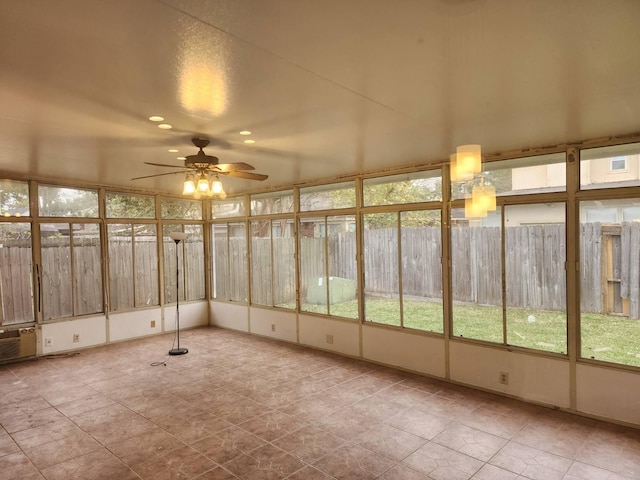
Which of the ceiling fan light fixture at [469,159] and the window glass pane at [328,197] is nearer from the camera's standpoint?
the ceiling fan light fixture at [469,159]

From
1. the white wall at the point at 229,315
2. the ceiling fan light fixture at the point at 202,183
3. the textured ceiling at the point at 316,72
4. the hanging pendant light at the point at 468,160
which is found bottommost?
the white wall at the point at 229,315

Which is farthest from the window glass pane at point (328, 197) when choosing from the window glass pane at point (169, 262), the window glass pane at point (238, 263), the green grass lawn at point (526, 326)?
the window glass pane at point (169, 262)

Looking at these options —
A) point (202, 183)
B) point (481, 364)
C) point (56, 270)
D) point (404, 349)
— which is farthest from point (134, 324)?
point (481, 364)

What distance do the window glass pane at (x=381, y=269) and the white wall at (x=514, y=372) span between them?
103 centimetres

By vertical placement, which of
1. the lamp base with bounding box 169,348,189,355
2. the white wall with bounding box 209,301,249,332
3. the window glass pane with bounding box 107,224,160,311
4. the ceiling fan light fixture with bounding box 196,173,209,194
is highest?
the ceiling fan light fixture with bounding box 196,173,209,194

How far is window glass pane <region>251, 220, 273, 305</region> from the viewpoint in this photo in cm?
758

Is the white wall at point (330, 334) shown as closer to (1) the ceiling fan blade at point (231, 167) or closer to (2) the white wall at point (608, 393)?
(2) the white wall at point (608, 393)

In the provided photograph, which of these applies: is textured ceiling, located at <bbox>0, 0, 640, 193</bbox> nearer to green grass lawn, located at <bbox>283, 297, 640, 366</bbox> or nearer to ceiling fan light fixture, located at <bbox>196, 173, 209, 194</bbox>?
ceiling fan light fixture, located at <bbox>196, 173, 209, 194</bbox>

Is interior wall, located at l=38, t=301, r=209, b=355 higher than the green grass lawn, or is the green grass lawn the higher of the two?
the green grass lawn

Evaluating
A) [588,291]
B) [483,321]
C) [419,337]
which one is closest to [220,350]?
[419,337]

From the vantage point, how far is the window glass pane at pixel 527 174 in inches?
170

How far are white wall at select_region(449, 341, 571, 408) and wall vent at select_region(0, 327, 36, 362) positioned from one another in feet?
20.8

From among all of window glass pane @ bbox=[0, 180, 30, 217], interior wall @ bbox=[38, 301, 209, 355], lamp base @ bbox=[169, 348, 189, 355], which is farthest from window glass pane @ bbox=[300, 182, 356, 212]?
window glass pane @ bbox=[0, 180, 30, 217]

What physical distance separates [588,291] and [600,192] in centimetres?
104
